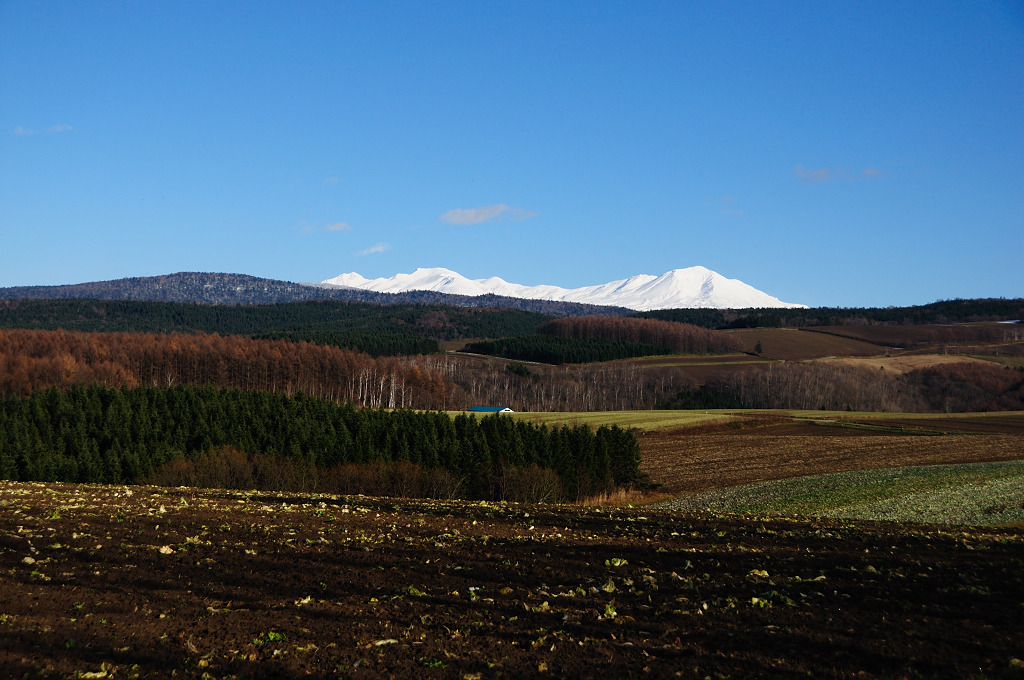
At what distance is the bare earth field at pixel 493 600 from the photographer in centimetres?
1096

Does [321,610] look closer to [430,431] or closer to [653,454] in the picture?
[430,431]

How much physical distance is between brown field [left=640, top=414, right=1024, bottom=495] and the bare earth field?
38035 millimetres

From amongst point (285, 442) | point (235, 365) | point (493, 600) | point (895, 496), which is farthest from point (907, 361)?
point (493, 600)

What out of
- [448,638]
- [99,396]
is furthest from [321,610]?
[99,396]

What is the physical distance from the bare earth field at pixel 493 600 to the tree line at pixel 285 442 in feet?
139

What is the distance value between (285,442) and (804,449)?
49403 millimetres

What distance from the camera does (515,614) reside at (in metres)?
13.2

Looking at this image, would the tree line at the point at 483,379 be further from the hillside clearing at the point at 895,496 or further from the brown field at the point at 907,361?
the hillside clearing at the point at 895,496

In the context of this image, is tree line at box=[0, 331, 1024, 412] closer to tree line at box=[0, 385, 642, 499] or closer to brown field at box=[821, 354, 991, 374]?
brown field at box=[821, 354, 991, 374]

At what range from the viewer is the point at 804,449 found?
75.1m

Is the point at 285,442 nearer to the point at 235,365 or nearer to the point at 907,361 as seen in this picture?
the point at 235,365

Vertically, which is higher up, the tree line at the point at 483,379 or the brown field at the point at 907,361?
the brown field at the point at 907,361

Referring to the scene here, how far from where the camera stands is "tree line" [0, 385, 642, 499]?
6197cm

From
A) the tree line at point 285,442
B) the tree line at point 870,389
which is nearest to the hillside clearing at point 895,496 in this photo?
the tree line at point 285,442
